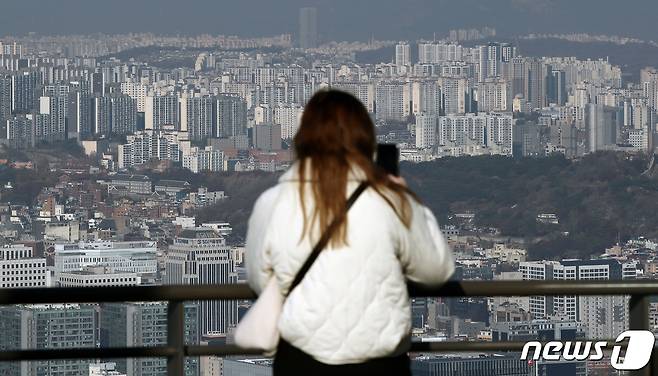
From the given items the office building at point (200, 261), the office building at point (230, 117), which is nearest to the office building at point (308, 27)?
the office building at point (230, 117)

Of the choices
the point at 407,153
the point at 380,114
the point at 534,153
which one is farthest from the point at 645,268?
the point at 380,114

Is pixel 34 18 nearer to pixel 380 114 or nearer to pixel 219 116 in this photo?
pixel 219 116

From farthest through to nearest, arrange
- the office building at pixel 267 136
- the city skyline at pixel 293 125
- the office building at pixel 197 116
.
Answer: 1. the office building at pixel 197 116
2. the office building at pixel 267 136
3. the city skyline at pixel 293 125

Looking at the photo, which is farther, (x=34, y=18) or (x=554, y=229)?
(x=34, y=18)

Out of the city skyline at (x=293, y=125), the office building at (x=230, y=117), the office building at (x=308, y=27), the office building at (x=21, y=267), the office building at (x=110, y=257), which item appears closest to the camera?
the office building at (x=21, y=267)

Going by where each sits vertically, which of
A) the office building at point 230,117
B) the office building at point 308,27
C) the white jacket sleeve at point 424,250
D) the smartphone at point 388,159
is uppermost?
the office building at point 308,27

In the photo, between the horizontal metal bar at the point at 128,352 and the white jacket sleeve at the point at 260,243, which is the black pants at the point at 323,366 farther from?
the horizontal metal bar at the point at 128,352

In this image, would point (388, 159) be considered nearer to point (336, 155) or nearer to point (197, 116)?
point (336, 155)

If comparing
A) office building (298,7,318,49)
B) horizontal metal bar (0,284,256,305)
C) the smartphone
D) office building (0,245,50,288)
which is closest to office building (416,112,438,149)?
office building (298,7,318,49)
